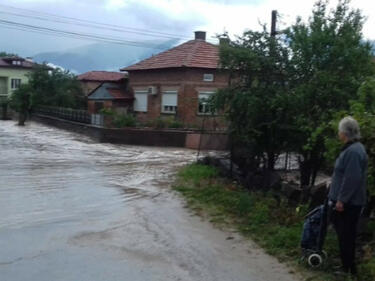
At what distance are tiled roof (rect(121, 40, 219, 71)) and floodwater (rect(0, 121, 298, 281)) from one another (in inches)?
758

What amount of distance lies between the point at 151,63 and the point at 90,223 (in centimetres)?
2880

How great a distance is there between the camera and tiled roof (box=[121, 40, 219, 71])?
32.2 metres

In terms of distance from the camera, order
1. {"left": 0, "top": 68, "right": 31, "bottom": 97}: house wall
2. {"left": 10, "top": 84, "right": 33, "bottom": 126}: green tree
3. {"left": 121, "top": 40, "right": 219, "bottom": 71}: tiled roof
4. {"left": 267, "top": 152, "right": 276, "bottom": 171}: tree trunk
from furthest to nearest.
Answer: {"left": 0, "top": 68, "right": 31, "bottom": 97}: house wall → {"left": 10, "top": 84, "right": 33, "bottom": 126}: green tree → {"left": 121, "top": 40, "right": 219, "bottom": 71}: tiled roof → {"left": 267, "top": 152, "right": 276, "bottom": 171}: tree trunk

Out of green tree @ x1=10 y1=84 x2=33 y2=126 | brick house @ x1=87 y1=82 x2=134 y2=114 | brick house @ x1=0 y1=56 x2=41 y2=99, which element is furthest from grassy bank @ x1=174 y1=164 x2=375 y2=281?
brick house @ x1=0 y1=56 x2=41 y2=99

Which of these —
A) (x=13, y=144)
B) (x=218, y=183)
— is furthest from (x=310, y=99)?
(x=13, y=144)

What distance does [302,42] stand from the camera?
33.7ft

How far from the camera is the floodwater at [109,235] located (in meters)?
5.57

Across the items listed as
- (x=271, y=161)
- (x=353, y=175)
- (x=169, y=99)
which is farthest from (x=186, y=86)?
(x=353, y=175)

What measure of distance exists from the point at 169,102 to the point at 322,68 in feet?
79.2

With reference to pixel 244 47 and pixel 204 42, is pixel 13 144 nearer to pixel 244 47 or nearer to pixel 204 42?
pixel 244 47

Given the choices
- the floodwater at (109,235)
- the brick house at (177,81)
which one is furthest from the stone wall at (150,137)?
the floodwater at (109,235)

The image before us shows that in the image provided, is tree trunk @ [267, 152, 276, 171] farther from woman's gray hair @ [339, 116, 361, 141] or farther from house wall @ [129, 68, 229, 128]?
house wall @ [129, 68, 229, 128]

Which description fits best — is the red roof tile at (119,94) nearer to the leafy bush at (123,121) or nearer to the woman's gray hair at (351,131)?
the leafy bush at (123,121)

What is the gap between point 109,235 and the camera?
23.6 ft
